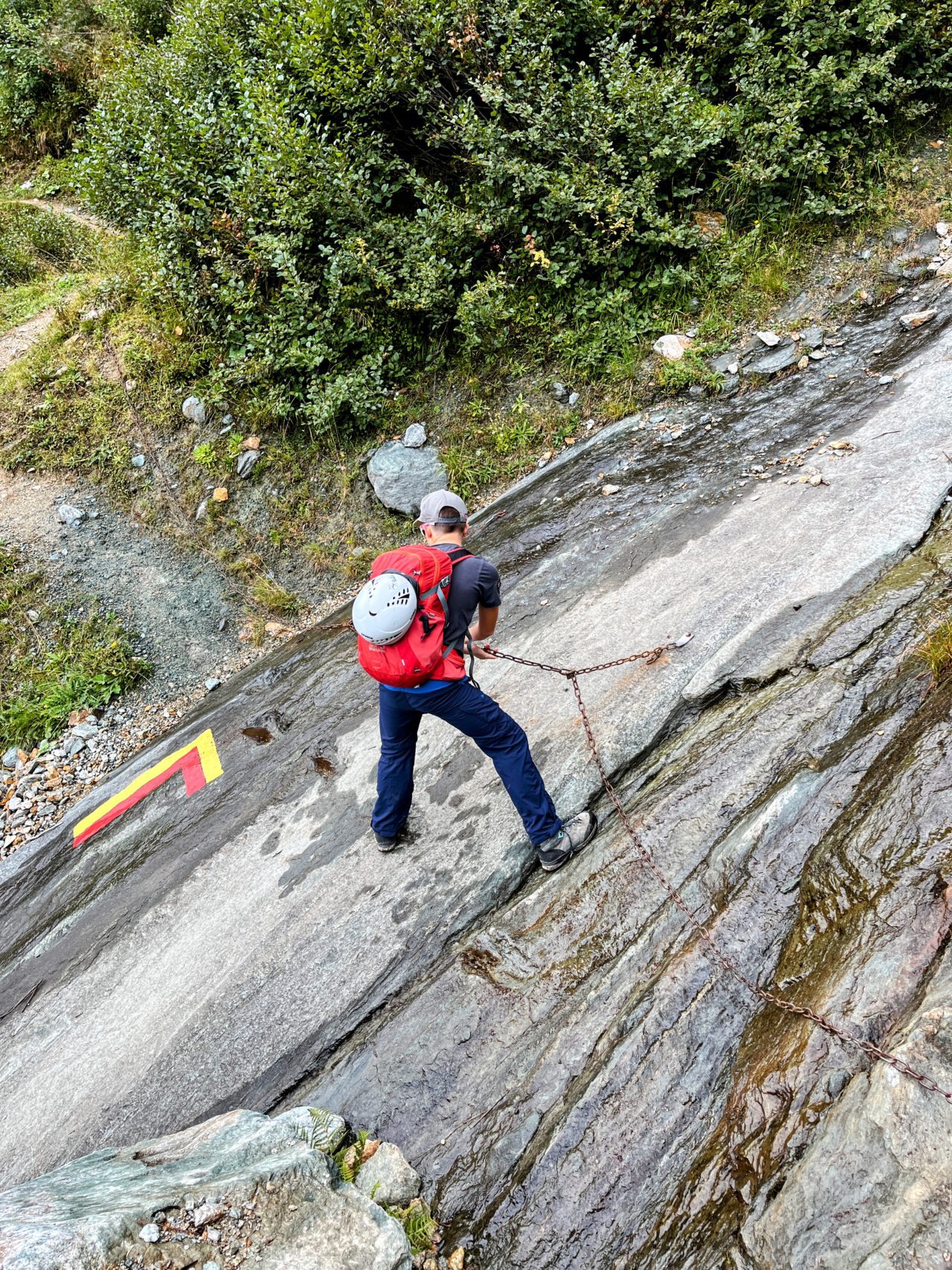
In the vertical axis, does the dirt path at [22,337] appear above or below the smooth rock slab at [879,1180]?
above

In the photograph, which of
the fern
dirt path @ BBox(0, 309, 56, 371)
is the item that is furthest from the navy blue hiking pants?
dirt path @ BBox(0, 309, 56, 371)

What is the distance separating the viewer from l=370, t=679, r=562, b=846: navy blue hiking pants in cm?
398

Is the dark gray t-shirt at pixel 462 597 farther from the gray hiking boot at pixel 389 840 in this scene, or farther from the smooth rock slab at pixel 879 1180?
the smooth rock slab at pixel 879 1180

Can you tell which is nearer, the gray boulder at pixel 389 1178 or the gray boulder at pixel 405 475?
the gray boulder at pixel 389 1178

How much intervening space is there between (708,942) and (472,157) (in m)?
7.73

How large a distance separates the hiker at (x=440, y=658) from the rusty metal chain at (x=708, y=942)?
0.35 meters

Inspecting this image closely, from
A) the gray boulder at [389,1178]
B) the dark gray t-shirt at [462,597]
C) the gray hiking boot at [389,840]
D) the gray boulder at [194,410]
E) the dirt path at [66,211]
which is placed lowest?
the gray boulder at [389,1178]

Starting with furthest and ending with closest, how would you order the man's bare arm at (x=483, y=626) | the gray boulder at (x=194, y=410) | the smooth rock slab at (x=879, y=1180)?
1. the gray boulder at (x=194, y=410)
2. the man's bare arm at (x=483, y=626)
3. the smooth rock slab at (x=879, y=1180)

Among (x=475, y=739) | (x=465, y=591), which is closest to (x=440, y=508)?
(x=465, y=591)

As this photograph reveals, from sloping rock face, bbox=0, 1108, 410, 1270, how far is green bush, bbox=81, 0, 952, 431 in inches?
270

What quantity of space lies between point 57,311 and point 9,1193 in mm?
10271

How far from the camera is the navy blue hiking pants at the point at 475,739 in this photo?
3.98m

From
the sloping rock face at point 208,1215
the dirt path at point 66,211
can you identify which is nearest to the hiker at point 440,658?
the sloping rock face at point 208,1215

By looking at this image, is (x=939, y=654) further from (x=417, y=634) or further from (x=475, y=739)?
(x=417, y=634)
